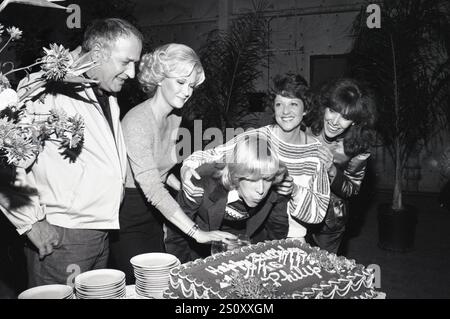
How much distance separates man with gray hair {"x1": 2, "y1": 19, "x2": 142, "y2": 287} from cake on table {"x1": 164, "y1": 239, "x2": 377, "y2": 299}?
0.53m

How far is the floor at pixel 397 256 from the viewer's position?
421cm

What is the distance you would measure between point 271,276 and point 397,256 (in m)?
4.03

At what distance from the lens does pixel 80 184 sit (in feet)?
6.52

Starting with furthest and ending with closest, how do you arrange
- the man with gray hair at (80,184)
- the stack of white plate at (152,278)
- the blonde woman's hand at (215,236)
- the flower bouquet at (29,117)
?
the blonde woman's hand at (215,236) → the man with gray hair at (80,184) → the stack of white plate at (152,278) → the flower bouquet at (29,117)

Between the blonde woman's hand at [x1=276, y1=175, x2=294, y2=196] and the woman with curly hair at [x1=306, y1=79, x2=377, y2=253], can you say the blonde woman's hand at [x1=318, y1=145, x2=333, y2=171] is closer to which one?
the woman with curly hair at [x1=306, y1=79, x2=377, y2=253]

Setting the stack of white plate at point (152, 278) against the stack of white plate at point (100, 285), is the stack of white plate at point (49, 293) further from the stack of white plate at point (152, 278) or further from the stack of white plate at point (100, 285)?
the stack of white plate at point (152, 278)

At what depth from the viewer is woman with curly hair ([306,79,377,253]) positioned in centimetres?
289

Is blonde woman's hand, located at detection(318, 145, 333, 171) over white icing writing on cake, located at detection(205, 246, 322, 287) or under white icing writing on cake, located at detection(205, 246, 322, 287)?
over

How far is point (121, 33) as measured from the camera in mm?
2141

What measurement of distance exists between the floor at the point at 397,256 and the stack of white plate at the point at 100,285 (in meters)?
1.60

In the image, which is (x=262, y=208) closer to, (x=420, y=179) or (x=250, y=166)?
(x=250, y=166)

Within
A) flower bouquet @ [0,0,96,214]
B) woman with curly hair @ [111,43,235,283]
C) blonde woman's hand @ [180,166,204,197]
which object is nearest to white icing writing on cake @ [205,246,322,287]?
woman with curly hair @ [111,43,235,283]

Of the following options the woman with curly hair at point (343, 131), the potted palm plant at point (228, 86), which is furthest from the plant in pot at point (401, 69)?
the woman with curly hair at point (343, 131)
